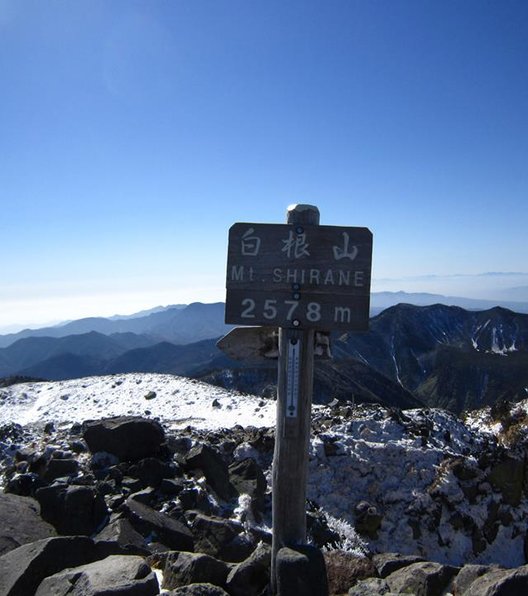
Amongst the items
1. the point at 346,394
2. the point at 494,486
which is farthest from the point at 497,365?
the point at 494,486

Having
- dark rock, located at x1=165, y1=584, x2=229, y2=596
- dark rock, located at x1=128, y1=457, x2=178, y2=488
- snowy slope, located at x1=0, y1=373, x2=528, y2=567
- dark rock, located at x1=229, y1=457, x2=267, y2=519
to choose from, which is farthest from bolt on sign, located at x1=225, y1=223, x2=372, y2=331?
snowy slope, located at x1=0, y1=373, x2=528, y2=567

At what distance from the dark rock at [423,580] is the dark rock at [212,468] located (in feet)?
16.3

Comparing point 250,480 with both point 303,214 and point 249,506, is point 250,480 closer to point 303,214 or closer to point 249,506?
point 249,506

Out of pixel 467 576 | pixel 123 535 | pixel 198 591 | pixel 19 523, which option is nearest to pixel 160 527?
pixel 123 535

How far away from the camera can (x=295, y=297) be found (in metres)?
5.18

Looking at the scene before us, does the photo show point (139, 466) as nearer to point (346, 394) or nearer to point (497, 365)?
point (346, 394)

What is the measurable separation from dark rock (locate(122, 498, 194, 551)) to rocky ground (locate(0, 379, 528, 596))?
0.02m

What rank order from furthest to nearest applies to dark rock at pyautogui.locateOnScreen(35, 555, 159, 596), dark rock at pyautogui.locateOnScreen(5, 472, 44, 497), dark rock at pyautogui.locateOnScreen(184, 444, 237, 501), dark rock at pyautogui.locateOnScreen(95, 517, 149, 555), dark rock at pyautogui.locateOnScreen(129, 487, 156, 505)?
1. dark rock at pyautogui.locateOnScreen(184, 444, 237, 501)
2. dark rock at pyautogui.locateOnScreen(5, 472, 44, 497)
3. dark rock at pyautogui.locateOnScreen(129, 487, 156, 505)
4. dark rock at pyautogui.locateOnScreen(95, 517, 149, 555)
5. dark rock at pyautogui.locateOnScreen(35, 555, 159, 596)

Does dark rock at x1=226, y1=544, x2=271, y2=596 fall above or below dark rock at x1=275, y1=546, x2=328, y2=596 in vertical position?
below

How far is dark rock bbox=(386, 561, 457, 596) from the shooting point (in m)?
5.88

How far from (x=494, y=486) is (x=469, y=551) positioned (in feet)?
7.12

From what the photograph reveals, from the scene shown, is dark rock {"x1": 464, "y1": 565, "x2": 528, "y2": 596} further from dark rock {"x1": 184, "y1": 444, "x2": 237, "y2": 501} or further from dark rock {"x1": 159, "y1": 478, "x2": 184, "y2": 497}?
dark rock {"x1": 184, "y1": 444, "x2": 237, "y2": 501}

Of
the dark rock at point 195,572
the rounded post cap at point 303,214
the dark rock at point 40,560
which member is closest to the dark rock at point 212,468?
the dark rock at point 40,560

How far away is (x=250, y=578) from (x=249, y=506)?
5.01 meters
